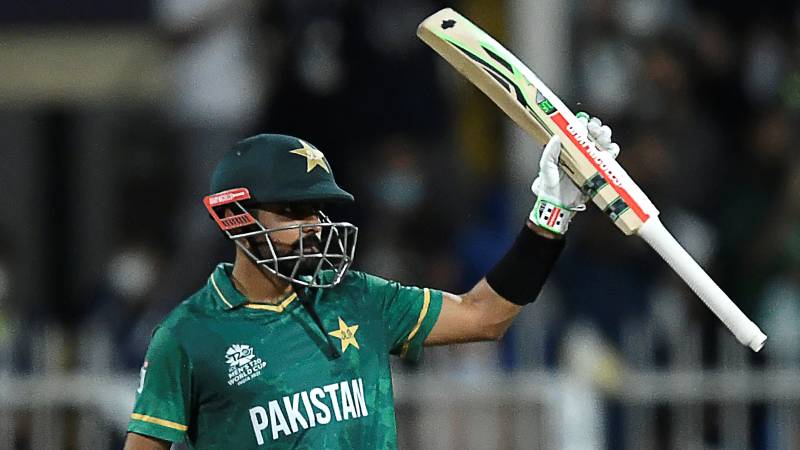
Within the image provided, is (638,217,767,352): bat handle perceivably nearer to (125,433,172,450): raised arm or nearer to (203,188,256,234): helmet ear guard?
(203,188,256,234): helmet ear guard

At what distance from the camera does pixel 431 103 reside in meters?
9.95

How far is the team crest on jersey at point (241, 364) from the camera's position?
487 cm

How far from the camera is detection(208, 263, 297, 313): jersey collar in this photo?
4969mm

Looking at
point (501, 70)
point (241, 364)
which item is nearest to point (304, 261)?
point (241, 364)

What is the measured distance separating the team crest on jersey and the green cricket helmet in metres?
0.23

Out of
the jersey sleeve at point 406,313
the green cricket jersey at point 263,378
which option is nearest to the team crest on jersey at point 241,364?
the green cricket jersey at point 263,378

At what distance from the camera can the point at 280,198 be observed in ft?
16.0

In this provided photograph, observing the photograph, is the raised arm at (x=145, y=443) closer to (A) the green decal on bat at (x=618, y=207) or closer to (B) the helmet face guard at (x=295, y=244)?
(B) the helmet face guard at (x=295, y=244)

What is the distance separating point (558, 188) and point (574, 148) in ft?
0.43

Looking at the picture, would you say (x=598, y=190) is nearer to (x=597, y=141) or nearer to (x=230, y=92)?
(x=597, y=141)

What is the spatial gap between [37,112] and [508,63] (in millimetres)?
6089

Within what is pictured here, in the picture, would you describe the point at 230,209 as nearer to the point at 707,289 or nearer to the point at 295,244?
the point at 295,244

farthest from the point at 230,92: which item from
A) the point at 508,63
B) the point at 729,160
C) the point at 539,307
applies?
the point at 508,63

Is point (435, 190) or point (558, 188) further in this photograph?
point (435, 190)
